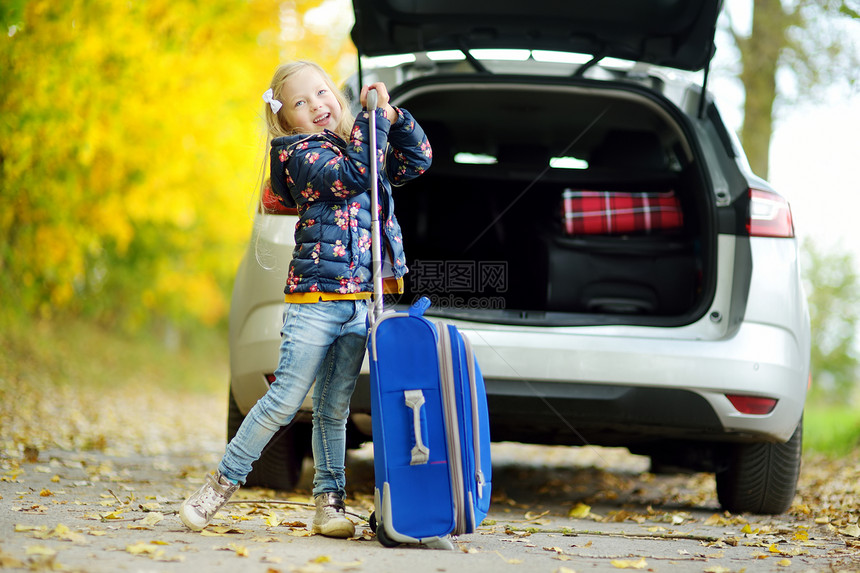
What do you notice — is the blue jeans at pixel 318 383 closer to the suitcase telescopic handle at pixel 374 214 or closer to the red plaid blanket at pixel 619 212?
the suitcase telescopic handle at pixel 374 214

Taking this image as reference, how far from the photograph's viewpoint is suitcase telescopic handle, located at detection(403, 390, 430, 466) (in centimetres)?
230

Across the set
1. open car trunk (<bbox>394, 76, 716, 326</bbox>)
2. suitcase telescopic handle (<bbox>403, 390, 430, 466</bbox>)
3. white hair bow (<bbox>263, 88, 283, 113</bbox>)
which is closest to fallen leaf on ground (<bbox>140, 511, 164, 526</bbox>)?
suitcase telescopic handle (<bbox>403, 390, 430, 466</bbox>)

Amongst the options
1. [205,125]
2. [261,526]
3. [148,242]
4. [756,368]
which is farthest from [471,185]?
[148,242]

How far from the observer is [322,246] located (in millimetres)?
2398

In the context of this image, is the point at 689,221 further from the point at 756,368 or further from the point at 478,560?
the point at 478,560

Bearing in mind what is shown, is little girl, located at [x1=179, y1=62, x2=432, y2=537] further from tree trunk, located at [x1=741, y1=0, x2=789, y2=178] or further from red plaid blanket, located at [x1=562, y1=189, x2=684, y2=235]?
tree trunk, located at [x1=741, y1=0, x2=789, y2=178]

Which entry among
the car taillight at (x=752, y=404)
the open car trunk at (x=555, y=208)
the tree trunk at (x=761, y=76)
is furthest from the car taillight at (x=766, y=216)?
the tree trunk at (x=761, y=76)

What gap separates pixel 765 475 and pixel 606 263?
1.02m

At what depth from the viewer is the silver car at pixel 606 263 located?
2.87 metres

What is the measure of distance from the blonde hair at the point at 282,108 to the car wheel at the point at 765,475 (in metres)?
1.89

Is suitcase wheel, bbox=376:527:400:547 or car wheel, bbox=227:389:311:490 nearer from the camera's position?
suitcase wheel, bbox=376:527:400:547

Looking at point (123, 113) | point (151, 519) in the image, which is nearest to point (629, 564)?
point (151, 519)

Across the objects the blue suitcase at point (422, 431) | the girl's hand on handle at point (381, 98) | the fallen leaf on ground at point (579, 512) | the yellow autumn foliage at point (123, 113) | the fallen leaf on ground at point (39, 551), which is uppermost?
the yellow autumn foliage at point (123, 113)

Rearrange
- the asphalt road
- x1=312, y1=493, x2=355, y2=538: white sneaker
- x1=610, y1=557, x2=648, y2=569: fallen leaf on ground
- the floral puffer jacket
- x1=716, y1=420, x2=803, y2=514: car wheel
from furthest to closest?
x1=716, y1=420, x2=803, y2=514: car wheel, x1=312, y1=493, x2=355, y2=538: white sneaker, the floral puffer jacket, x1=610, y1=557, x2=648, y2=569: fallen leaf on ground, the asphalt road
